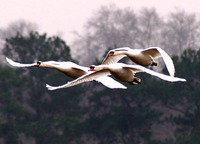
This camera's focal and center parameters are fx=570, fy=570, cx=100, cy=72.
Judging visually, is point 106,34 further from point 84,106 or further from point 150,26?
point 84,106

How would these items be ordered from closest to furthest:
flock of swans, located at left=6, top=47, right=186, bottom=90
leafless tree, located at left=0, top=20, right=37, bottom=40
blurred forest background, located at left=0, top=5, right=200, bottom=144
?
flock of swans, located at left=6, top=47, right=186, bottom=90 → blurred forest background, located at left=0, top=5, right=200, bottom=144 → leafless tree, located at left=0, top=20, right=37, bottom=40

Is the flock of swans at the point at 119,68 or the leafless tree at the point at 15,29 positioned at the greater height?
the flock of swans at the point at 119,68

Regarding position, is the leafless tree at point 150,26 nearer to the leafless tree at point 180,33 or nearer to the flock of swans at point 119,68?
the leafless tree at point 180,33

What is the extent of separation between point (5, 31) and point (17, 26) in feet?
10.6

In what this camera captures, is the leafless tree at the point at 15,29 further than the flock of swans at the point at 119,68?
Yes

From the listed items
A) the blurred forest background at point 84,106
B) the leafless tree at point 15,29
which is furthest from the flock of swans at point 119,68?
the leafless tree at point 15,29

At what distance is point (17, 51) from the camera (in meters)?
63.2

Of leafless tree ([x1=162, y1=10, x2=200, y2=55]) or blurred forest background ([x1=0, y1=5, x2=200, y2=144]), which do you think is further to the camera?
leafless tree ([x1=162, y1=10, x2=200, y2=55])

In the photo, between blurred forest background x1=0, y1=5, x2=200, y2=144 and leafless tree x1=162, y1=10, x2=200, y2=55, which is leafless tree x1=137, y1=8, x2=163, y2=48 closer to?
leafless tree x1=162, y1=10, x2=200, y2=55

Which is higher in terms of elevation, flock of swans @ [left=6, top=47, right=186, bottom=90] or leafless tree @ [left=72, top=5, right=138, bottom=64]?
flock of swans @ [left=6, top=47, right=186, bottom=90]

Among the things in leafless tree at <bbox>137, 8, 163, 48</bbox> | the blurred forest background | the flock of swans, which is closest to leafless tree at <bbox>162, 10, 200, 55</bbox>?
leafless tree at <bbox>137, 8, 163, 48</bbox>

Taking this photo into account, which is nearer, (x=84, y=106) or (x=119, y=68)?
(x=119, y=68)

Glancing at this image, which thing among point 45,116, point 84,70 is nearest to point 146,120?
point 45,116

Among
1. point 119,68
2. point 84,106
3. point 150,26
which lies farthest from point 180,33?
point 119,68
